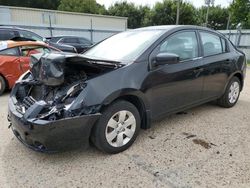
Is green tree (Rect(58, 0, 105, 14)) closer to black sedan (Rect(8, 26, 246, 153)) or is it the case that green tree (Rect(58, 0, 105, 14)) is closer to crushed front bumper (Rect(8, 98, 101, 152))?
black sedan (Rect(8, 26, 246, 153))

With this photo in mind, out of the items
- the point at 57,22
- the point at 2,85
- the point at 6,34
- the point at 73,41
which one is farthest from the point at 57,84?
the point at 57,22

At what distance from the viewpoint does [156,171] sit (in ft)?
8.38

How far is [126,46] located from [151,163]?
1677 millimetres

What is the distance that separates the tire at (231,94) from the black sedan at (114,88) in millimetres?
609

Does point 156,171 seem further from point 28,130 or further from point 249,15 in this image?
point 249,15

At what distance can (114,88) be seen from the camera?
8.70 feet

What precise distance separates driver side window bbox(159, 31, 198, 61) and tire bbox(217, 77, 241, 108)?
1.33m

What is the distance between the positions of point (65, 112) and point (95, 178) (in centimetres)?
76

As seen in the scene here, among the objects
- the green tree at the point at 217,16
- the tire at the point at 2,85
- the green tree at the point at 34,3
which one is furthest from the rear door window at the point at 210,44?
the green tree at the point at 217,16

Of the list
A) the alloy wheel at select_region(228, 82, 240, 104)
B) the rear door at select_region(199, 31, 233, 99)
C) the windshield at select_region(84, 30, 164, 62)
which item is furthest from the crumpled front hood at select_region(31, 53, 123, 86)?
the alloy wheel at select_region(228, 82, 240, 104)

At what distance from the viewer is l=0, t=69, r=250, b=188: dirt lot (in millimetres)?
2387

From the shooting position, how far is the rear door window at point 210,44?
3.88 meters

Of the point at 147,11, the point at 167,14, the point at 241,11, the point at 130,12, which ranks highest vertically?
the point at 147,11

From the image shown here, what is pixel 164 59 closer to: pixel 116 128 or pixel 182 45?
pixel 182 45
